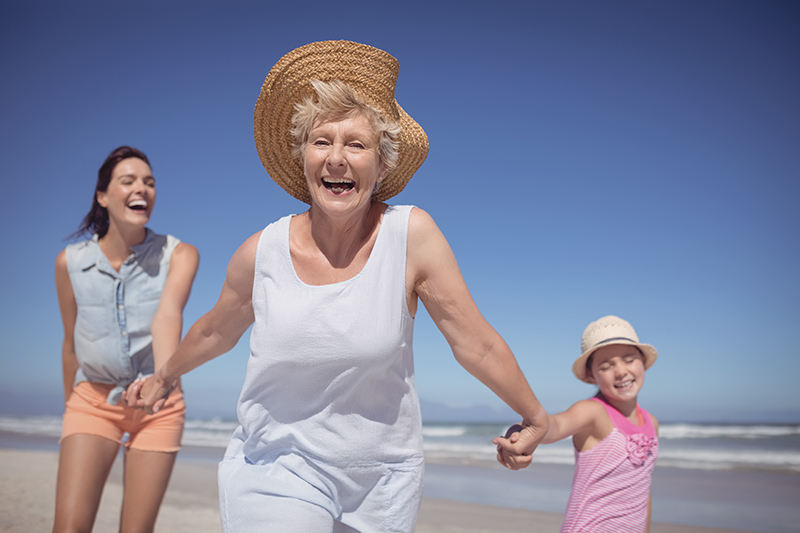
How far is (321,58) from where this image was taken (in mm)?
2289

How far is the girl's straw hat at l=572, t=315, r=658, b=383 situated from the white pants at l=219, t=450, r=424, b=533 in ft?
7.13

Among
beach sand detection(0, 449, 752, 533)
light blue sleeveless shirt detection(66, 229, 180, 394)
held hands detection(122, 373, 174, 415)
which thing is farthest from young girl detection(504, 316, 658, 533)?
beach sand detection(0, 449, 752, 533)

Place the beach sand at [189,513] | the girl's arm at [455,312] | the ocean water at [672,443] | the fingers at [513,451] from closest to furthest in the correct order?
the girl's arm at [455,312] < the fingers at [513,451] < the beach sand at [189,513] < the ocean water at [672,443]

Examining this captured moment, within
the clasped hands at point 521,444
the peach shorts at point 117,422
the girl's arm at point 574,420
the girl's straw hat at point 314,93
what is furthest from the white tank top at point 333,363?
the peach shorts at point 117,422

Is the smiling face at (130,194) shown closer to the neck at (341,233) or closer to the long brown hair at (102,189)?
the long brown hair at (102,189)

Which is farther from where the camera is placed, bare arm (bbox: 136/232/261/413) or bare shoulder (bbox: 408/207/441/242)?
bare arm (bbox: 136/232/261/413)

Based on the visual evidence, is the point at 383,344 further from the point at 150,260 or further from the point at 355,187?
the point at 150,260

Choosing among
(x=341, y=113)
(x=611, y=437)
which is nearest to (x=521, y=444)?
(x=611, y=437)

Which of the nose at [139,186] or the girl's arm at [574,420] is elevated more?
the nose at [139,186]

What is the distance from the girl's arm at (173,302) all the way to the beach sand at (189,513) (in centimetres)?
466

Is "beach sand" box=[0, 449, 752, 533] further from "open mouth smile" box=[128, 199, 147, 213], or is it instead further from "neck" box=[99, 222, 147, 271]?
"open mouth smile" box=[128, 199, 147, 213]

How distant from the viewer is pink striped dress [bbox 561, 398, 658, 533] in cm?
342

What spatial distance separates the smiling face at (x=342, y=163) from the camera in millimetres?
2156

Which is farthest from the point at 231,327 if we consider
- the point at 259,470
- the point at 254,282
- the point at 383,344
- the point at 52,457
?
the point at 52,457
